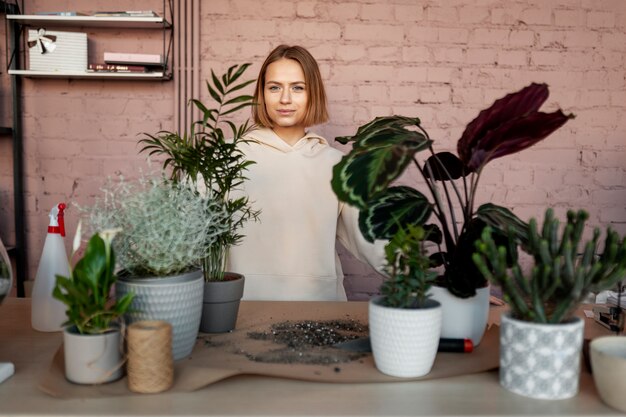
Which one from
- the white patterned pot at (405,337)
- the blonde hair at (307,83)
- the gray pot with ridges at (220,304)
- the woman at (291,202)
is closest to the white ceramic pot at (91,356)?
the gray pot with ridges at (220,304)

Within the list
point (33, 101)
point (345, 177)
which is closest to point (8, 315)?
point (345, 177)

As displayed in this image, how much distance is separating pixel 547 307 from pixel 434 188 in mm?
277

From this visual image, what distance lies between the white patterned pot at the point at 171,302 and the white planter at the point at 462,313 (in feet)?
1.29

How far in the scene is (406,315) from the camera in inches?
28.5

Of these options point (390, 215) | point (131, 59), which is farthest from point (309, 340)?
point (131, 59)

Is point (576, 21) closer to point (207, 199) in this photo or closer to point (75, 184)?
point (207, 199)

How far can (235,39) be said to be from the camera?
2.27m

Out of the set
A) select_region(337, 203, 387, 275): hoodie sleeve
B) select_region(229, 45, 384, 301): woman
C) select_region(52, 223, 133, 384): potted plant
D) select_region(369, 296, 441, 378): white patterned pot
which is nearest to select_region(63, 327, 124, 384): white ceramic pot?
select_region(52, 223, 133, 384): potted plant

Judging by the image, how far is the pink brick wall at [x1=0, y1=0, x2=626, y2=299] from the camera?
7.48ft

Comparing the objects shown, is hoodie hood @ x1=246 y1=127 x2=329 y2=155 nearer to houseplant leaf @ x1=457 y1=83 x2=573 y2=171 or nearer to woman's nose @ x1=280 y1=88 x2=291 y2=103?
woman's nose @ x1=280 y1=88 x2=291 y2=103

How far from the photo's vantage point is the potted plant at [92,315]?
2.23 feet

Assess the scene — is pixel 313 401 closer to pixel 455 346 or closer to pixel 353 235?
pixel 455 346

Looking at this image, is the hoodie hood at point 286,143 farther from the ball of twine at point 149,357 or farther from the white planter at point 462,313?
the ball of twine at point 149,357

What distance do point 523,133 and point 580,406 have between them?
393 mm
